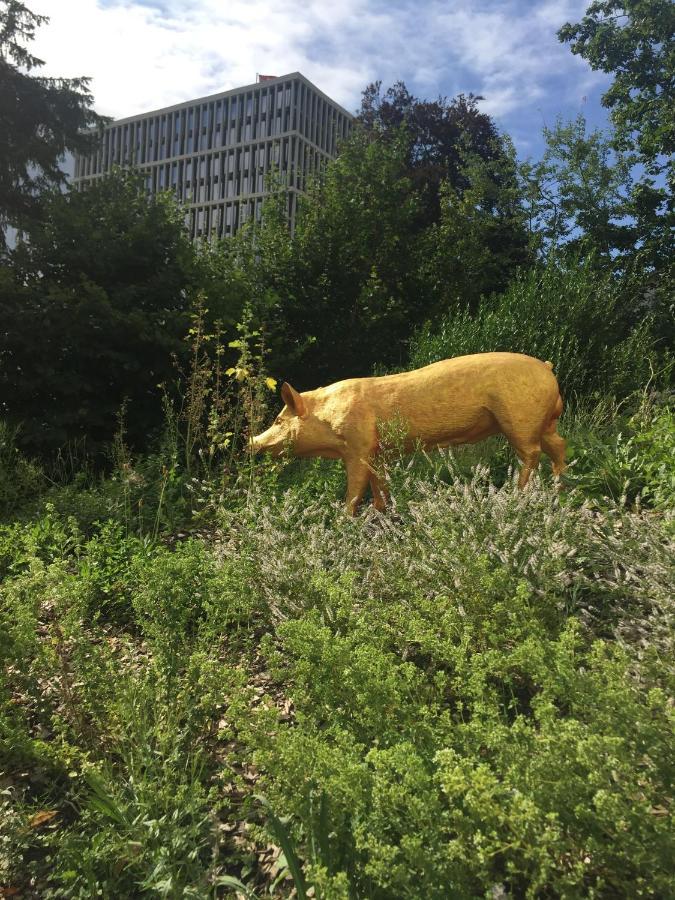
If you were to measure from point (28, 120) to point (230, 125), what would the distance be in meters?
63.8

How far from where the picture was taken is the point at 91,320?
9.77 metres

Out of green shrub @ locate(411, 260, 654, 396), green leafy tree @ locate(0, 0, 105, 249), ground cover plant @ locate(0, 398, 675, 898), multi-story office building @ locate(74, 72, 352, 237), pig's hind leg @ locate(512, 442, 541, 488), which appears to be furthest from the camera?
multi-story office building @ locate(74, 72, 352, 237)

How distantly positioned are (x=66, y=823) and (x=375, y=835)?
152 cm

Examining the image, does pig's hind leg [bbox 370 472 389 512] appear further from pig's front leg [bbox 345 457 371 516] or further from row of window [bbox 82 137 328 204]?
row of window [bbox 82 137 328 204]

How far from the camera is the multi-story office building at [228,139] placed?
7119 centimetres

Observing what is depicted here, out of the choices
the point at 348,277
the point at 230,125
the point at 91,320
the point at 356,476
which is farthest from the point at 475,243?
the point at 230,125

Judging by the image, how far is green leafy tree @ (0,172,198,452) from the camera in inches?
376

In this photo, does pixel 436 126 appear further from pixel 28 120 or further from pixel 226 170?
pixel 226 170

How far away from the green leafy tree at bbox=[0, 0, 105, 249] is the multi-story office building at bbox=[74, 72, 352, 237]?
1932 inches

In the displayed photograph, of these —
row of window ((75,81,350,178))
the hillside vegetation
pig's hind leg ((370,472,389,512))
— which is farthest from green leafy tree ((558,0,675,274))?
row of window ((75,81,350,178))

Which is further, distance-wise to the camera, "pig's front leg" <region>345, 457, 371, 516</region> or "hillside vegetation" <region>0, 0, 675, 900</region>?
"pig's front leg" <region>345, 457, 371, 516</region>

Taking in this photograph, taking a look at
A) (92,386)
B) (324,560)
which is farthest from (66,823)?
(92,386)

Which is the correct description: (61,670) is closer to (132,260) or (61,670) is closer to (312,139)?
(132,260)

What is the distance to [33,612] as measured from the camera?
3320 millimetres
